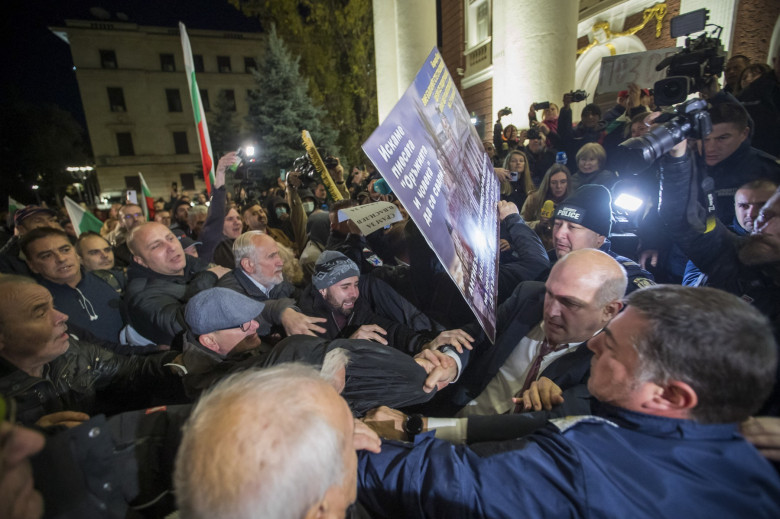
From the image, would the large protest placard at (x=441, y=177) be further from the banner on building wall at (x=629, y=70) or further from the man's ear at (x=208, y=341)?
the banner on building wall at (x=629, y=70)

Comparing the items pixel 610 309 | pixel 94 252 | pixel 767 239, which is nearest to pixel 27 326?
pixel 94 252

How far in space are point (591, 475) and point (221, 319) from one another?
154 centimetres

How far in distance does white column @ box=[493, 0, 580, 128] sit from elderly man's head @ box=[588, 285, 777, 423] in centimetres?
716

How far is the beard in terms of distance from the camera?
5.18 feet

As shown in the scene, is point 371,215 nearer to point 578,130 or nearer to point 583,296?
point 583,296

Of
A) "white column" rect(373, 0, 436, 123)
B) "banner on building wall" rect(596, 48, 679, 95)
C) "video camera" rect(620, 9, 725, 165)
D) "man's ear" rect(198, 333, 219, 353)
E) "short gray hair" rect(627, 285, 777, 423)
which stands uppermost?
"white column" rect(373, 0, 436, 123)

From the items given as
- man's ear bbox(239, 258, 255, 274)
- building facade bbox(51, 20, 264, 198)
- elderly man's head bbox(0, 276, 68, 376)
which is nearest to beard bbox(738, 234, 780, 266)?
man's ear bbox(239, 258, 255, 274)

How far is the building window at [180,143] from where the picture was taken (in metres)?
35.2

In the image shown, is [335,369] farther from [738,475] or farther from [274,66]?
[274,66]

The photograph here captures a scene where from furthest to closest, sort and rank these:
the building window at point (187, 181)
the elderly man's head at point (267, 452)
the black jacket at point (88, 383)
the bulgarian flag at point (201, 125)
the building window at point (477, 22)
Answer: the building window at point (187, 181) < the building window at point (477, 22) < the bulgarian flag at point (201, 125) < the black jacket at point (88, 383) < the elderly man's head at point (267, 452)

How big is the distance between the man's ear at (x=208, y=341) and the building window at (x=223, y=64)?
43927 mm

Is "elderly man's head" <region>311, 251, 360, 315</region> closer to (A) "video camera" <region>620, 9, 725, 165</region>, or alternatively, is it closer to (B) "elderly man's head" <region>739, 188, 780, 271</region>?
(A) "video camera" <region>620, 9, 725, 165</region>

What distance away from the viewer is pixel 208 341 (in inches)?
68.1

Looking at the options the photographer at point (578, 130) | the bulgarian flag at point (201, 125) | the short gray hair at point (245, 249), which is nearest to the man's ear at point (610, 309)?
the short gray hair at point (245, 249)
